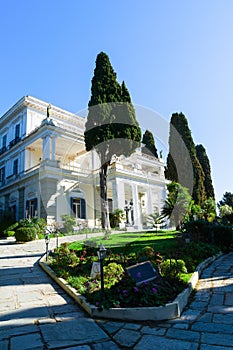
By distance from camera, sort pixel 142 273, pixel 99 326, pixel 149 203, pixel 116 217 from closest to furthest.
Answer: pixel 99 326, pixel 142 273, pixel 116 217, pixel 149 203

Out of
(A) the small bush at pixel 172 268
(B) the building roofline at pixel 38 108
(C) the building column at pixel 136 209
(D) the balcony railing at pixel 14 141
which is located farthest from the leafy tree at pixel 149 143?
(A) the small bush at pixel 172 268

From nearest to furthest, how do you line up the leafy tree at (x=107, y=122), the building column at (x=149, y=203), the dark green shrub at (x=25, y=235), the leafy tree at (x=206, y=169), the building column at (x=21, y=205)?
1. the dark green shrub at (x=25, y=235)
2. the leafy tree at (x=107, y=122)
3. the building column at (x=21, y=205)
4. the building column at (x=149, y=203)
5. the leafy tree at (x=206, y=169)

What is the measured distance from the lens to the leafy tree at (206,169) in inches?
1224

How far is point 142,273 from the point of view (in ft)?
14.8

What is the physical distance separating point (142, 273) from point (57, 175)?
656 inches

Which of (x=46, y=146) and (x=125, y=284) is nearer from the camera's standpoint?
(x=125, y=284)

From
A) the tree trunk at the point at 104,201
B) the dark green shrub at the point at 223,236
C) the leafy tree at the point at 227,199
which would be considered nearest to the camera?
the dark green shrub at the point at 223,236

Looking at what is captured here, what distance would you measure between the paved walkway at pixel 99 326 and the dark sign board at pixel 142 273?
777 mm

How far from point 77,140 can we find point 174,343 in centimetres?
2088

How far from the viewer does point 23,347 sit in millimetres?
2898

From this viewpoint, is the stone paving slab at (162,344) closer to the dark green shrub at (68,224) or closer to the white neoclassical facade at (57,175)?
the dark green shrub at (68,224)

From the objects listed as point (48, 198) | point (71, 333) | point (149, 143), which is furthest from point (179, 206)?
point (149, 143)

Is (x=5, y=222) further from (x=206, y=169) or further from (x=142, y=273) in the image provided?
(x=206, y=169)

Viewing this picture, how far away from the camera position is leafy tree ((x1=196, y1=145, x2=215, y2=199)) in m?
Result: 31.1
